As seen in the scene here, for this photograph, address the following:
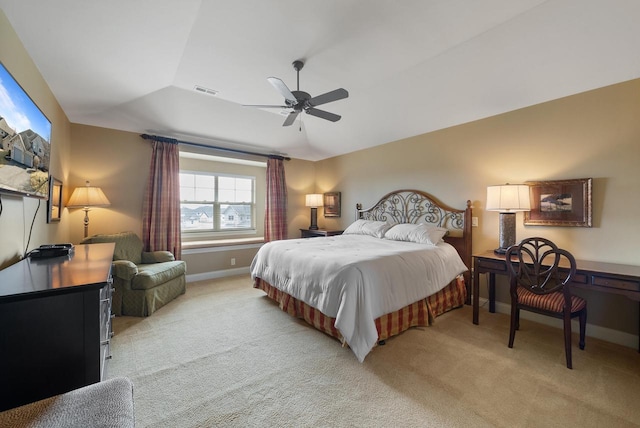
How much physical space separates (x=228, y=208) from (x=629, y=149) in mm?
5721

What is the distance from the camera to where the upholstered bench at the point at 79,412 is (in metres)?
0.79

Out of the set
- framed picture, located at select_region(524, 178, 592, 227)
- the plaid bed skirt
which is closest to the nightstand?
the plaid bed skirt

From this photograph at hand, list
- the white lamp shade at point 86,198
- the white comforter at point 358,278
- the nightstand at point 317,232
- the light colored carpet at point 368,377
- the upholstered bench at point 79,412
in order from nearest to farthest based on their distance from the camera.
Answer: the upholstered bench at point 79,412 < the light colored carpet at point 368,377 < the white comforter at point 358,278 < the white lamp shade at point 86,198 < the nightstand at point 317,232

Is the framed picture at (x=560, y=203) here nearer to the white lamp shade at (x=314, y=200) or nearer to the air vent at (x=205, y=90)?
the white lamp shade at (x=314, y=200)

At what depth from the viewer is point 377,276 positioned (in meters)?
2.36

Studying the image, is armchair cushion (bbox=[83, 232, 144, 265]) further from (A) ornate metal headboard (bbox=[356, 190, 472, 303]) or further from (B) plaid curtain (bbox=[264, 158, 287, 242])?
(A) ornate metal headboard (bbox=[356, 190, 472, 303])

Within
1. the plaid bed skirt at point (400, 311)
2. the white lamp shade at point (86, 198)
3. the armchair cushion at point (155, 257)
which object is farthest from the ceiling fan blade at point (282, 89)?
the armchair cushion at point (155, 257)

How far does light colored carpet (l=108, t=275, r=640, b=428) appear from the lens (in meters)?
1.59

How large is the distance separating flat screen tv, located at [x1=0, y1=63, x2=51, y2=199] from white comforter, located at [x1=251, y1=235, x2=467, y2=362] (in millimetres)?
2172

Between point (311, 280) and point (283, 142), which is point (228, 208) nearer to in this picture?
point (283, 142)

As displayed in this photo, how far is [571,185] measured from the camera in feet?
9.04

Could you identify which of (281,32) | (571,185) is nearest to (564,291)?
(571,185)

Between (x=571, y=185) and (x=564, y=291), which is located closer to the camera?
(x=564, y=291)

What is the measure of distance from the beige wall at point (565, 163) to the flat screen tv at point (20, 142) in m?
4.32
